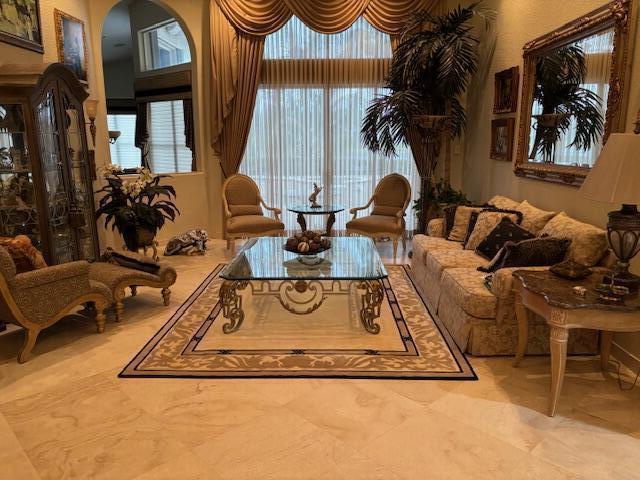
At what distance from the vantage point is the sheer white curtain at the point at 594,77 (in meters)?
3.37

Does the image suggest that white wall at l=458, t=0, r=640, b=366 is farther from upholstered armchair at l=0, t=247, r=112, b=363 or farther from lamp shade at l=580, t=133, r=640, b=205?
upholstered armchair at l=0, t=247, r=112, b=363

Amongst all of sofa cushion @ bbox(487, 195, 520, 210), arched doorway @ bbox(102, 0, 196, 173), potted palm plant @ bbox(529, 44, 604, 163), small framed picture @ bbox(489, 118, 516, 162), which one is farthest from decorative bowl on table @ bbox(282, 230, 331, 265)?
arched doorway @ bbox(102, 0, 196, 173)

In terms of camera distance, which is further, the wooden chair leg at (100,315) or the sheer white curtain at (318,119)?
the sheer white curtain at (318,119)

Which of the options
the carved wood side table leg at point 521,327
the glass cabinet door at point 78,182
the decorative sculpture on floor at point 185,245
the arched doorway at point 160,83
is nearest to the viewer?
the carved wood side table leg at point 521,327

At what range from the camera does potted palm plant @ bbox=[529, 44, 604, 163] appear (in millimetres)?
3570

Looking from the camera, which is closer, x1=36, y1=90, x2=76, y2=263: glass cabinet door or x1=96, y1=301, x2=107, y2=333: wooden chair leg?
x1=96, y1=301, x2=107, y2=333: wooden chair leg

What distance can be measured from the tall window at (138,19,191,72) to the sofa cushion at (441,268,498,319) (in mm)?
5379

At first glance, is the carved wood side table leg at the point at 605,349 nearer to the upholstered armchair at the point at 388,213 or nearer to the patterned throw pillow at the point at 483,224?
the patterned throw pillow at the point at 483,224

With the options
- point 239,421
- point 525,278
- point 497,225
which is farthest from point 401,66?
point 239,421

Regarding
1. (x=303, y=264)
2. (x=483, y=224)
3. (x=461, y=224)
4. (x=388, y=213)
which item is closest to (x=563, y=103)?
(x=483, y=224)

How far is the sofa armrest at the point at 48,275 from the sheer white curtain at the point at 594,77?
3710 millimetres

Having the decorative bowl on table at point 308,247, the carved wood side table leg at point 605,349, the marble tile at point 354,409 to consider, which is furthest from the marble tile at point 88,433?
the carved wood side table leg at point 605,349

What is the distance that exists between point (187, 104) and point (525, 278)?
5691mm

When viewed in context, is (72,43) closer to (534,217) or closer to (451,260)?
(451,260)
